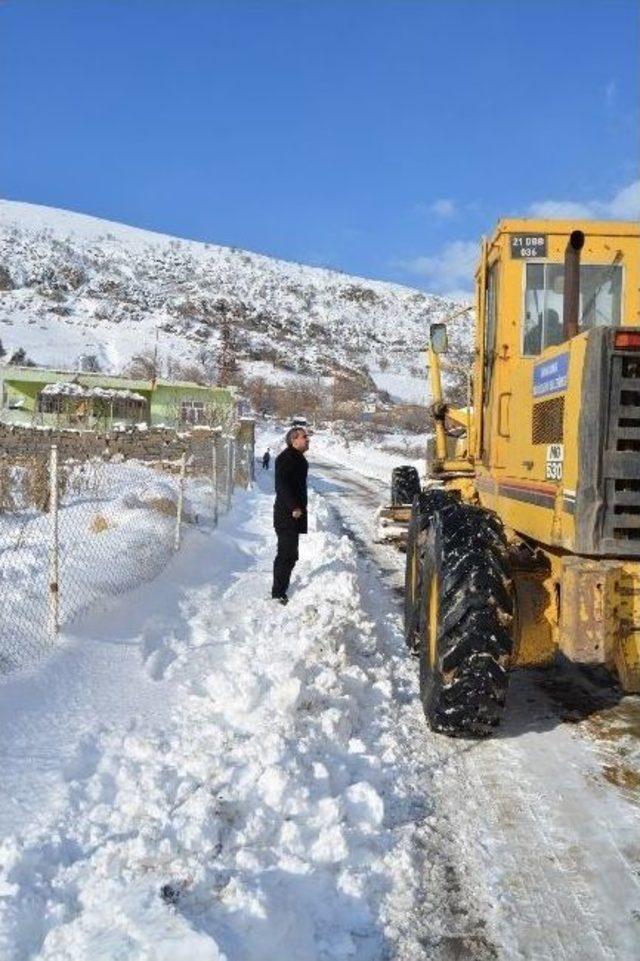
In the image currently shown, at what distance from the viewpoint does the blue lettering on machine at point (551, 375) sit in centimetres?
412

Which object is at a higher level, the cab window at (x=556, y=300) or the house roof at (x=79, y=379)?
the house roof at (x=79, y=379)

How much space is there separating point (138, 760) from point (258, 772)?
65cm

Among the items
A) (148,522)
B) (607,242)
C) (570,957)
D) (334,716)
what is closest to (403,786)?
(334,716)

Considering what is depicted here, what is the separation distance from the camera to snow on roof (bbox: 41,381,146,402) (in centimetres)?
4047

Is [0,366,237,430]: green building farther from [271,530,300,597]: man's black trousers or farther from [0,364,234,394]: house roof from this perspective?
[271,530,300,597]: man's black trousers

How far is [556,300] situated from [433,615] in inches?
89.0

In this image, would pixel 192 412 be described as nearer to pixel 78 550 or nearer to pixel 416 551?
pixel 78 550

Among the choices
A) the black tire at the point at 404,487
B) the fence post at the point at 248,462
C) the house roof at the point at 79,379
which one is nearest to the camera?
the black tire at the point at 404,487

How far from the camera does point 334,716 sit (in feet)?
15.0

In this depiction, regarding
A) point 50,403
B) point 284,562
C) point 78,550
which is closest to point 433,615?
point 284,562

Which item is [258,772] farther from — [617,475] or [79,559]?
[79,559]

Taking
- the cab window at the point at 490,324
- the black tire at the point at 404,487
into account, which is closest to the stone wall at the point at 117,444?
the black tire at the point at 404,487

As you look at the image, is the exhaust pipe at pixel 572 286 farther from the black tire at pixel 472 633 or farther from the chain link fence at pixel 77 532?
the chain link fence at pixel 77 532

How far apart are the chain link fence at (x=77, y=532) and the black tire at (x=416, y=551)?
2390mm
